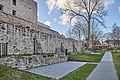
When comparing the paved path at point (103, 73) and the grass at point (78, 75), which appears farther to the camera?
the paved path at point (103, 73)

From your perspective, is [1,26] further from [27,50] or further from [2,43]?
[27,50]

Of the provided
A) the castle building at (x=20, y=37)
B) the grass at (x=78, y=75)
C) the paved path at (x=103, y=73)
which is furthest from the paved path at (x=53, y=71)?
the castle building at (x=20, y=37)

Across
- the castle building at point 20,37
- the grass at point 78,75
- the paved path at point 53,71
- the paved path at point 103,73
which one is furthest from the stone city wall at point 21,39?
the paved path at point 103,73

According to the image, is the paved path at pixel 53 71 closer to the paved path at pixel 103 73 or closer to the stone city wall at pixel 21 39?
the paved path at pixel 103 73

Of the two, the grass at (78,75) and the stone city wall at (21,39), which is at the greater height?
the stone city wall at (21,39)

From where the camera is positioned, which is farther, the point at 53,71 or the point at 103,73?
the point at 53,71

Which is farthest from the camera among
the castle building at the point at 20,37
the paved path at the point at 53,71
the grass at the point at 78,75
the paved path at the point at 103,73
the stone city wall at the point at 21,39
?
the castle building at the point at 20,37

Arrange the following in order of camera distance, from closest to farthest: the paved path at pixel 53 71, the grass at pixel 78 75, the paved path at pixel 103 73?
the grass at pixel 78 75, the paved path at pixel 103 73, the paved path at pixel 53 71

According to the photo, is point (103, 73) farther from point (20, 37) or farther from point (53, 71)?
point (20, 37)

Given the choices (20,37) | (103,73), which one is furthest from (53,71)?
(20,37)

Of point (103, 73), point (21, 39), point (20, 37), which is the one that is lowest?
point (103, 73)

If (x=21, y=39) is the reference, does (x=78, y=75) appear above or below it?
below

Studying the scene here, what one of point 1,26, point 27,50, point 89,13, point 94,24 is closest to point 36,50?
point 27,50

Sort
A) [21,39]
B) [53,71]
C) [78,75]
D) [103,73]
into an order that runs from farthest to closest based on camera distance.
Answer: [21,39] < [53,71] < [103,73] < [78,75]
